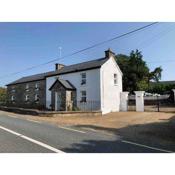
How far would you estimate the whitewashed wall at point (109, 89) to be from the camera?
25.9m

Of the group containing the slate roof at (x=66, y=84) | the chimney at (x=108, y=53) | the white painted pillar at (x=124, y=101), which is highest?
the chimney at (x=108, y=53)

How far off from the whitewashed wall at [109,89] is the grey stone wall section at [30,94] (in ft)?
35.2

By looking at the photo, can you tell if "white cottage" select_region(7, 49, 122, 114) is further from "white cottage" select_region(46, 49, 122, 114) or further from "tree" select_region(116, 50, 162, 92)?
"tree" select_region(116, 50, 162, 92)

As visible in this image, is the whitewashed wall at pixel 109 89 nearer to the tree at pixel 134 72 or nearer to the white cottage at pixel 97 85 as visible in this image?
the white cottage at pixel 97 85

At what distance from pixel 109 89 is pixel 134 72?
81.9 feet

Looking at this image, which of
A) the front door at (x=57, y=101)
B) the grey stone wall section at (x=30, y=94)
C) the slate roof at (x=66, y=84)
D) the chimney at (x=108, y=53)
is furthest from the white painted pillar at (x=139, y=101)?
the grey stone wall section at (x=30, y=94)

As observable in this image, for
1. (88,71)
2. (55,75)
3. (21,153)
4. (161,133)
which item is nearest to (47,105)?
(55,75)

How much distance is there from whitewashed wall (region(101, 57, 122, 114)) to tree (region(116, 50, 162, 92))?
70.3 ft

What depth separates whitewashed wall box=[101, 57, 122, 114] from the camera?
25.9 meters

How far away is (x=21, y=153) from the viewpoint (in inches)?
252

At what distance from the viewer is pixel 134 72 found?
50281mm

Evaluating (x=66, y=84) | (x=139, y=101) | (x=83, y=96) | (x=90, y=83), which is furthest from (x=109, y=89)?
(x=66, y=84)

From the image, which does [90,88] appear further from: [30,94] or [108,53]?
[30,94]
